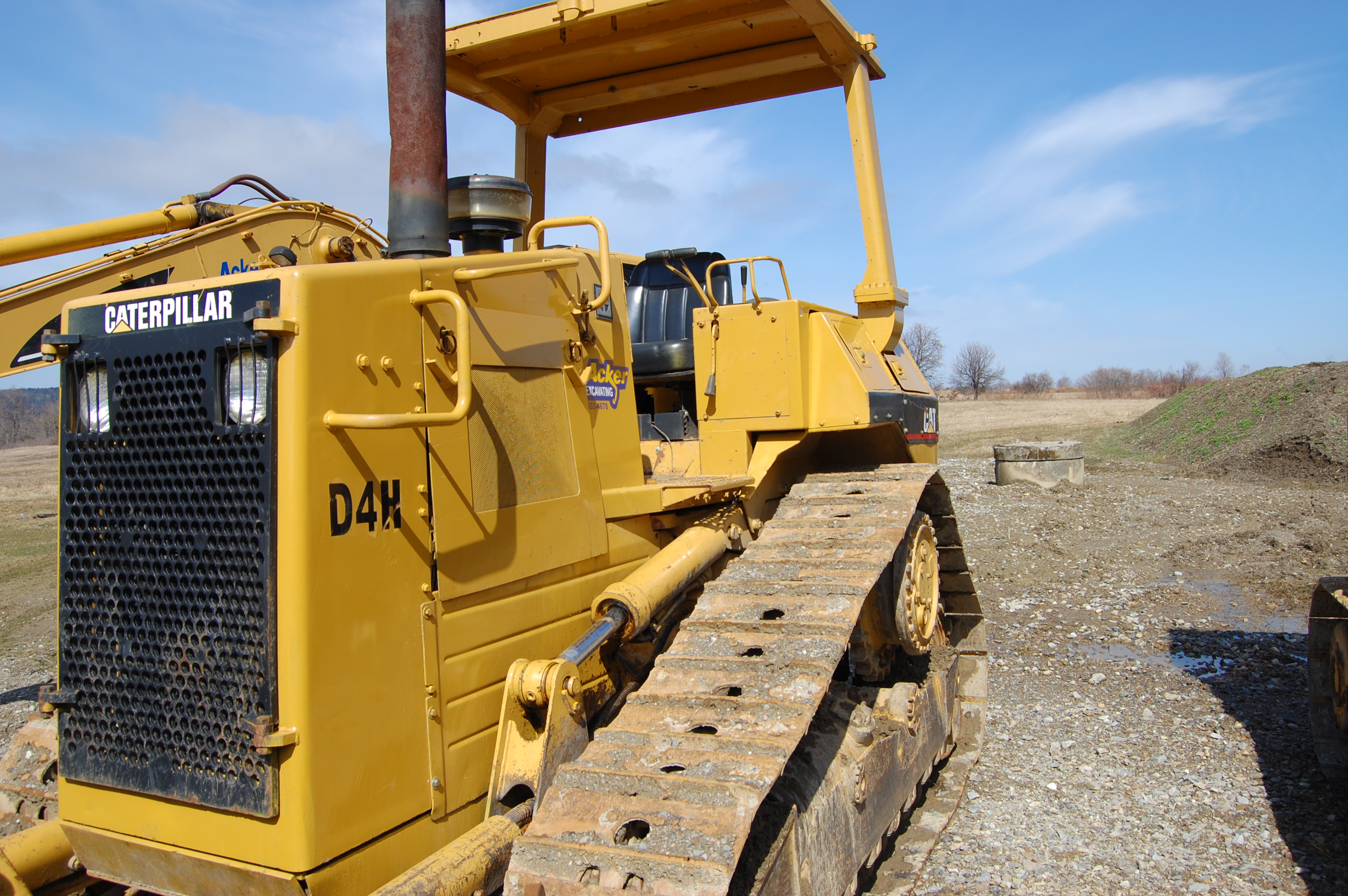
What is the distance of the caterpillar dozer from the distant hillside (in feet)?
134

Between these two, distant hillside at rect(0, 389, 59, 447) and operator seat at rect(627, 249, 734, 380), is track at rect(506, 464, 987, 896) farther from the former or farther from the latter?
distant hillside at rect(0, 389, 59, 447)

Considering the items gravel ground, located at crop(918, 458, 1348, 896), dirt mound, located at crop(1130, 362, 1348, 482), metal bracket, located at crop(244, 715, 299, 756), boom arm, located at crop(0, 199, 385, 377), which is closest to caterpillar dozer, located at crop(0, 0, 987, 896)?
metal bracket, located at crop(244, 715, 299, 756)

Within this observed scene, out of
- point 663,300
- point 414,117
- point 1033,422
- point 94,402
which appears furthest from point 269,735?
point 1033,422

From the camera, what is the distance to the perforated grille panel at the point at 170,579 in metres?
2.67

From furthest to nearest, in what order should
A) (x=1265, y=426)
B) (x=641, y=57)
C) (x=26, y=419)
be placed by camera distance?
(x=26, y=419) < (x=1265, y=426) < (x=641, y=57)

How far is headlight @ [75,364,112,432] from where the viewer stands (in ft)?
9.78

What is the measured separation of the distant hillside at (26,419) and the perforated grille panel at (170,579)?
40744 millimetres

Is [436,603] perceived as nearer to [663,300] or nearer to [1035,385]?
[663,300]

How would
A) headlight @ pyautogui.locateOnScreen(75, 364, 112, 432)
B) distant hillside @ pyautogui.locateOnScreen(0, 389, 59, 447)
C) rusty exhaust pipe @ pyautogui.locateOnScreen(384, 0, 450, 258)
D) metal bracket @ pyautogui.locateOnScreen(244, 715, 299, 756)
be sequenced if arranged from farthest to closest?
1. distant hillside @ pyautogui.locateOnScreen(0, 389, 59, 447)
2. rusty exhaust pipe @ pyautogui.locateOnScreen(384, 0, 450, 258)
3. headlight @ pyautogui.locateOnScreen(75, 364, 112, 432)
4. metal bracket @ pyautogui.locateOnScreen(244, 715, 299, 756)

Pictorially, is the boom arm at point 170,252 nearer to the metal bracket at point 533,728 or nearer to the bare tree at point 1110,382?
the metal bracket at point 533,728

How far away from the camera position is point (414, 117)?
3.39 meters

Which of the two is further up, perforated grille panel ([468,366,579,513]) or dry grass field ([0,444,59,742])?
perforated grille panel ([468,366,579,513])

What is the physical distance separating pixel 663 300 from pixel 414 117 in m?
2.67

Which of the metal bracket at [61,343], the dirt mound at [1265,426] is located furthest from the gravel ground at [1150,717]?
the dirt mound at [1265,426]
